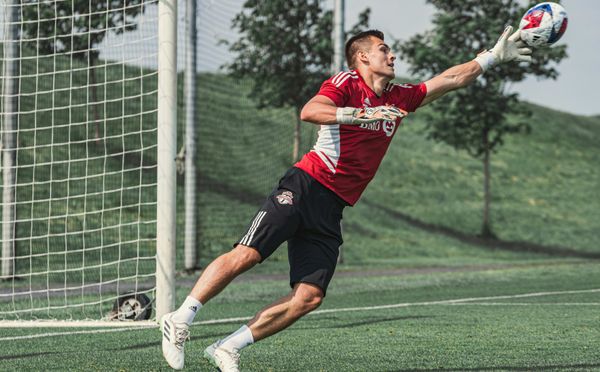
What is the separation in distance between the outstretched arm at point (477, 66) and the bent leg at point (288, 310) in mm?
1522

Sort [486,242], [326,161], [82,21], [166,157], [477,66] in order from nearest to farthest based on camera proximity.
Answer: [326,161] < [477,66] < [166,157] < [82,21] < [486,242]

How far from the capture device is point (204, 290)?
554 centimetres

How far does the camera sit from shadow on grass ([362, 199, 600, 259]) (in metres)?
33.0

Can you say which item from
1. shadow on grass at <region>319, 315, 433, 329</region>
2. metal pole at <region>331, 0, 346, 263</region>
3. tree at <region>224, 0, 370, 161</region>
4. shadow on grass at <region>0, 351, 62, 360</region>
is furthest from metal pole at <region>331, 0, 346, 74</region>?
shadow on grass at <region>0, 351, 62, 360</region>

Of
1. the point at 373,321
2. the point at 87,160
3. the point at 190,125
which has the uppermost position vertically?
the point at 190,125

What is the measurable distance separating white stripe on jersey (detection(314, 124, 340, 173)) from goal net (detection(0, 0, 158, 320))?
3.06m

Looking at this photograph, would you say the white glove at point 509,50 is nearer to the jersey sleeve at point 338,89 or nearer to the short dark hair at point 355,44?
the short dark hair at point 355,44

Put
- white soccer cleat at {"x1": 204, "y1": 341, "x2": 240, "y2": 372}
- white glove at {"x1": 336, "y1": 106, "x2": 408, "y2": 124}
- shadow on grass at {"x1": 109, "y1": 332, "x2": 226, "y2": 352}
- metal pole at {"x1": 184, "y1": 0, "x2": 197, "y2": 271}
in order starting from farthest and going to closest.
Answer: metal pole at {"x1": 184, "y1": 0, "x2": 197, "y2": 271}, shadow on grass at {"x1": 109, "y1": 332, "x2": 226, "y2": 352}, white soccer cleat at {"x1": 204, "y1": 341, "x2": 240, "y2": 372}, white glove at {"x1": 336, "y1": 106, "x2": 408, "y2": 124}

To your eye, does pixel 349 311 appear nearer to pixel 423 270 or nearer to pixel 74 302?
pixel 74 302

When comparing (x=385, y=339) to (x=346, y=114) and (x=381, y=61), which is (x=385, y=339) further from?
(x=346, y=114)

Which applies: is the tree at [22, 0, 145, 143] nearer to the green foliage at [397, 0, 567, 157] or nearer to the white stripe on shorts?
the white stripe on shorts

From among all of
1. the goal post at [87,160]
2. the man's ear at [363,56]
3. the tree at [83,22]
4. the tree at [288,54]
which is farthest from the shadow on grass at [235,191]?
the man's ear at [363,56]

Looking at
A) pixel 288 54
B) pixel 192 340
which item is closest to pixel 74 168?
pixel 288 54

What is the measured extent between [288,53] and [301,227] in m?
21.0
